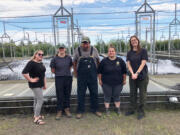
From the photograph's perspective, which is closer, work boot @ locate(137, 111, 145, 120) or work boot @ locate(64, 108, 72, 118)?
work boot @ locate(137, 111, 145, 120)

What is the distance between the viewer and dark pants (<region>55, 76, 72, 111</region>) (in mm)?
3090

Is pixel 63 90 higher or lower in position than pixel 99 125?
higher

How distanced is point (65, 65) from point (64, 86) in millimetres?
411

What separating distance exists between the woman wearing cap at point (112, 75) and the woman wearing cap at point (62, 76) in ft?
2.05

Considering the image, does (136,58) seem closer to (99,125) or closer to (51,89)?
(99,125)

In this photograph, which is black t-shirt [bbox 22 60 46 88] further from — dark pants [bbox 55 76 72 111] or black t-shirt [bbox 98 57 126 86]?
black t-shirt [bbox 98 57 126 86]

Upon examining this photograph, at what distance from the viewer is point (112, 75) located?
306 centimetres

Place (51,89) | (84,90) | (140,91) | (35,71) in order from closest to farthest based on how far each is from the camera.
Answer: (35,71)
(140,91)
(84,90)
(51,89)

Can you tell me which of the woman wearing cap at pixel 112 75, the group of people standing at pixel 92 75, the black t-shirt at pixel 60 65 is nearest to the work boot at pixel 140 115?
the group of people standing at pixel 92 75

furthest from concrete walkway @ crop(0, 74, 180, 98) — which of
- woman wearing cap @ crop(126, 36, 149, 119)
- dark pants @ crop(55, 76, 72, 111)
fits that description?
woman wearing cap @ crop(126, 36, 149, 119)

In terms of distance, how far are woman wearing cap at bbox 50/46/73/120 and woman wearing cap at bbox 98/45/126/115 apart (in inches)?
24.6

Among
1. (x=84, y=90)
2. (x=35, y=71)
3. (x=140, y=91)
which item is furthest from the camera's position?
(x=84, y=90)

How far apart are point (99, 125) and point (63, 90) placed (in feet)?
3.05

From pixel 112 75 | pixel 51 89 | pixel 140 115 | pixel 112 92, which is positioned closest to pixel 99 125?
pixel 112 92
